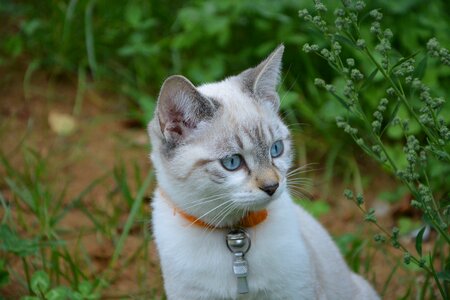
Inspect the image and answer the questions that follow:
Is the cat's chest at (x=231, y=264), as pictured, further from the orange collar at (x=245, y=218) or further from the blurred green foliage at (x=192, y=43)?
the blurred green foliage at (x=192, y=43)

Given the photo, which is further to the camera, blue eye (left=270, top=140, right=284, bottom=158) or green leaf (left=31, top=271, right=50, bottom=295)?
green leaf (left=31, top=271, right=50, bottom=295)

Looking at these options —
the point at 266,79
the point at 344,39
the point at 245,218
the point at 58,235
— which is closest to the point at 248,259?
the point at 245,218

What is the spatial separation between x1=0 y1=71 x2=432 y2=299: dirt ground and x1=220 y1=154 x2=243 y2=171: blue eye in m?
1.17

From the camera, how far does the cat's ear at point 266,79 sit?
2.85m

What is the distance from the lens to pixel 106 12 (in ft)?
17.1

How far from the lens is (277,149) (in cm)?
277

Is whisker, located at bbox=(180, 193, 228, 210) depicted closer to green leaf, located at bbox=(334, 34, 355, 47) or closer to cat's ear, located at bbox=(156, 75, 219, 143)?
cat's ear, located at bbox=(156, 75, 219, 143)

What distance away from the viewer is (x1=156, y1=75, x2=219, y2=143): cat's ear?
8.57 ft

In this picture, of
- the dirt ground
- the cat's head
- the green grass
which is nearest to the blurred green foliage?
the dirt ground

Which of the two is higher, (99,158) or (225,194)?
(225,194)

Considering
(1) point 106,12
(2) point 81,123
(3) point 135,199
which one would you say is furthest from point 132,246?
(1) point 106,12

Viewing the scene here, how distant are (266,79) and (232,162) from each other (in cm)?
44

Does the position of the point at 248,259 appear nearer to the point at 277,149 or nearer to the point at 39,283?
the point at 277,149

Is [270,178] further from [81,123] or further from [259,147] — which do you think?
[81,123]
